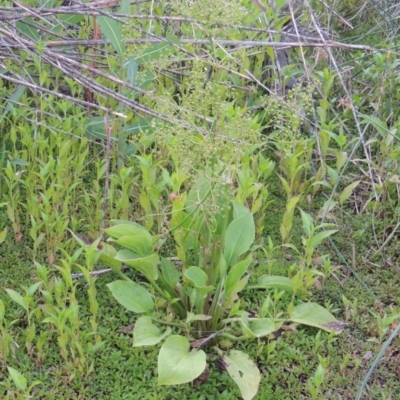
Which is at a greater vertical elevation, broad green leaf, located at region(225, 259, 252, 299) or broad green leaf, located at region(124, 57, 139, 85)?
broad green leaf, located at region(124, 57, 139, 85)

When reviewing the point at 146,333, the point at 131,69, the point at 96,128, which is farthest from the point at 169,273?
the point at 131,69

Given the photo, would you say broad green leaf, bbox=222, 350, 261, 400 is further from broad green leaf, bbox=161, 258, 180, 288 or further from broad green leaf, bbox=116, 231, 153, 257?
broad green leaf, bbox=116, 231, 153, 257

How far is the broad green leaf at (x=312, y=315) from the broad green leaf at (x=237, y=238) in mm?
279

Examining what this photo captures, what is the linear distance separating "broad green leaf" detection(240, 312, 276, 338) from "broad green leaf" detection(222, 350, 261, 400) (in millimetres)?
80

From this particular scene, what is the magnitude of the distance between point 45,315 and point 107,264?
11.7 inches

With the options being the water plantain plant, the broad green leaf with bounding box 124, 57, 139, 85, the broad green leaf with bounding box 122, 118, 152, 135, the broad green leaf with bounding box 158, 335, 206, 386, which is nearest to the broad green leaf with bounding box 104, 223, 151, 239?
the water plantain plant

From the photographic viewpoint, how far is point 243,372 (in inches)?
70.6

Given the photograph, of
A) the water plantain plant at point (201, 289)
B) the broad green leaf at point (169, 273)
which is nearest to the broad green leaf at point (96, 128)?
the water plantain plant at point (201, 289)

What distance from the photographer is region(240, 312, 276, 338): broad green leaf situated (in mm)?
1804

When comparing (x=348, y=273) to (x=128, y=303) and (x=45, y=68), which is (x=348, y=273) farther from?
(x=45, y=68)

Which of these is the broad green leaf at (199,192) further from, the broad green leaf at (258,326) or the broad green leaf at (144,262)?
the broad green leaf at (258,326)

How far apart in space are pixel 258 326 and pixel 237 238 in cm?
30

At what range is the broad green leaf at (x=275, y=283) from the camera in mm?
2102

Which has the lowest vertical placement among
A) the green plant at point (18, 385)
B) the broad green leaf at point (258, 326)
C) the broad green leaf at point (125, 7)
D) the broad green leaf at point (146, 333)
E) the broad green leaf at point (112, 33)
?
the green plant at point (18, 385)
